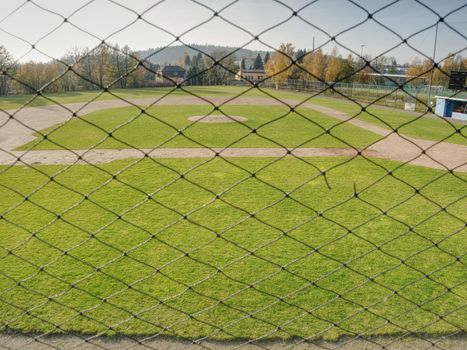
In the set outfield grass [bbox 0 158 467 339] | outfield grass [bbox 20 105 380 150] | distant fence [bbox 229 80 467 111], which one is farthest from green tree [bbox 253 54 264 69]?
outfield grass [bbox 0 158 467 339]

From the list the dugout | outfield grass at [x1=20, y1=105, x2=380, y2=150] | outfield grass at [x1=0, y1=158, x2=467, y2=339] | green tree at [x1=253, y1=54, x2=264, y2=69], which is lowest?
outfield grass at [x1=0, y1=158, x2=467, y2=339]

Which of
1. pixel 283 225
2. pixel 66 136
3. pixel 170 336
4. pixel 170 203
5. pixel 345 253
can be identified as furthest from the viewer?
pixel 66 136

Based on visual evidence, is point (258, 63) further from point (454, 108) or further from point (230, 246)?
point (230, 246)

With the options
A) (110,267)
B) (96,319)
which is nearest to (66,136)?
(110,267)

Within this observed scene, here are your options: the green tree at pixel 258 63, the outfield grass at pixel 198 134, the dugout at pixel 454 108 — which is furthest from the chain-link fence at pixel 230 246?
the green tree at pixel 258 63

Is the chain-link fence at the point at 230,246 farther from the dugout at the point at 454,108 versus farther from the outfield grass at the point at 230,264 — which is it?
the dugout at the point at 454,108

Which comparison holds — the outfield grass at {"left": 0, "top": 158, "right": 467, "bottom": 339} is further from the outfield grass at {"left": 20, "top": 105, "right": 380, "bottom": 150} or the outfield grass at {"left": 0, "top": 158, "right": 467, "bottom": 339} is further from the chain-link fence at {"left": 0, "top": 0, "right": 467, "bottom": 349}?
the outfield grass at {"left": 20, "top": 105, "right": 380, "bottom": 150}

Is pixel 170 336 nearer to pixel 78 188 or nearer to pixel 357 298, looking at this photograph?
pixel 357 298

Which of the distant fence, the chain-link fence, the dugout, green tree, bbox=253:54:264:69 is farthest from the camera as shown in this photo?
green tree, bbox=253:54:264:69

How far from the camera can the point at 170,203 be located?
6.42 meters

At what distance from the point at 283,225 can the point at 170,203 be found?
2.00m

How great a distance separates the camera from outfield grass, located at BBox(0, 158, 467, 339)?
129 inches

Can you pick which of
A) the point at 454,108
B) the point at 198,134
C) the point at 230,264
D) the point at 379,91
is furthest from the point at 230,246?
the point at 379,91

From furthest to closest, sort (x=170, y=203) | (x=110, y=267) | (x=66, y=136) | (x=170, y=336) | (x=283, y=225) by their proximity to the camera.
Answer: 1. (x=66, y=136)
2. (x=170, y=203)
3. (x=283, y=225)
4. (x=110, y=267)
5. (x=170, y=336)
